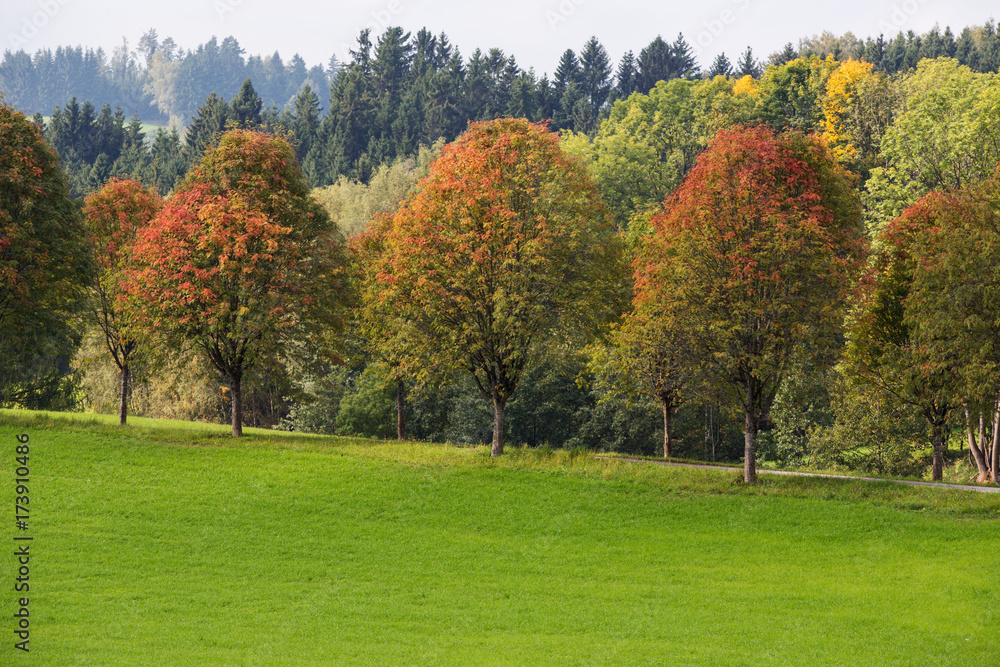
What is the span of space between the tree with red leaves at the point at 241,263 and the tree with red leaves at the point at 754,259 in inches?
602

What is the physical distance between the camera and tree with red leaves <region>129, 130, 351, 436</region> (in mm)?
36719

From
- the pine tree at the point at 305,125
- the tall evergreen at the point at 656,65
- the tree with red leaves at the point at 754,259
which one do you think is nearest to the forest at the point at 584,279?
the tree with red leaves at the point at 754,259

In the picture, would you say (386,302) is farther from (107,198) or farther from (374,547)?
(107,198)

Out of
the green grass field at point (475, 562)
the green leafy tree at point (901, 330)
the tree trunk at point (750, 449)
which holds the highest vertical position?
the green leafy tree at point (901, 330)

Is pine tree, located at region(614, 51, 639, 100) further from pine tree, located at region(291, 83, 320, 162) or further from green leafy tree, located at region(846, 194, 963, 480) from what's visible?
green leafy tree, located at region(846, 194, 963, 480)

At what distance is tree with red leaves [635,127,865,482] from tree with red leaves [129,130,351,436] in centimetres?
1528

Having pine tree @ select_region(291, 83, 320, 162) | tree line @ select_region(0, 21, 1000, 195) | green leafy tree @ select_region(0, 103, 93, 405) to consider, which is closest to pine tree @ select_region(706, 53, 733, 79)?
tree line @ select_region(0, 21, 1000, 195)

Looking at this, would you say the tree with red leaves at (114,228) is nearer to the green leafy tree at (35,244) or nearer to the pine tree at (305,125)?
the green leafy tree at (35,244)

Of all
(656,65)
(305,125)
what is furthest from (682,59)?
(305,125)

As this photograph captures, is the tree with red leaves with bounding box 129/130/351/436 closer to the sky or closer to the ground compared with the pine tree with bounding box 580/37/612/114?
closer to the ground

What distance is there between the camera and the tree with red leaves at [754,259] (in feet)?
96.4

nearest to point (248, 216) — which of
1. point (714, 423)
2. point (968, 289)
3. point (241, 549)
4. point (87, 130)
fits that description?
point (241, 549)

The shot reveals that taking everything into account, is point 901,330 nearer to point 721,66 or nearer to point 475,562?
point 475,562

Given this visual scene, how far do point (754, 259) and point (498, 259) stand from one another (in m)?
10.4
